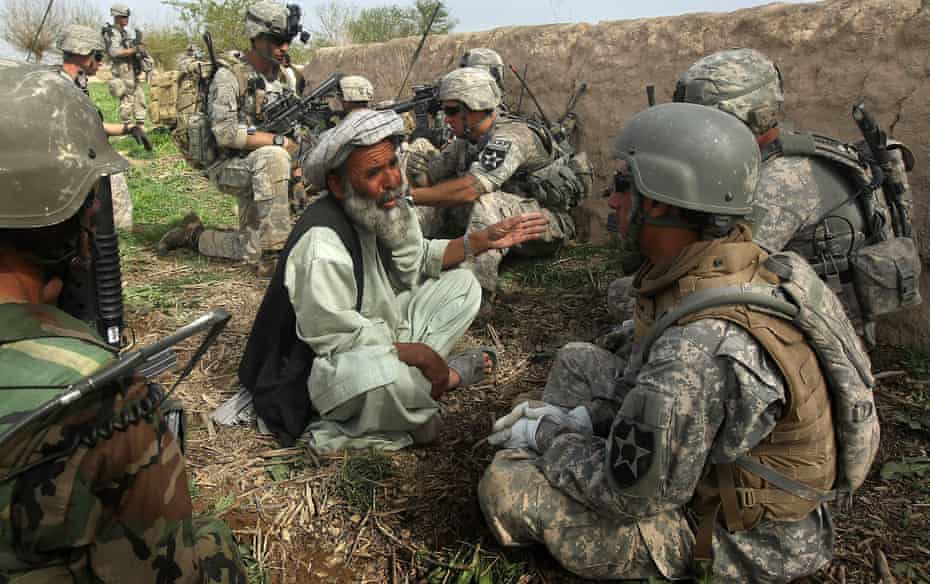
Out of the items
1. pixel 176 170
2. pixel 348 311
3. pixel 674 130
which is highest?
pixel 674 130

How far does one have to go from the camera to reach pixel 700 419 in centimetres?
195

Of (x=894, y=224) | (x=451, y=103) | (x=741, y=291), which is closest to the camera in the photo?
(x=741, y=291)

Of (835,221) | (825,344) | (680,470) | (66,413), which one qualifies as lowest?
(680,470)

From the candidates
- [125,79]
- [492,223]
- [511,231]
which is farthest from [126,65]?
[511,231]

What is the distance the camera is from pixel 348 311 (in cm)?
319

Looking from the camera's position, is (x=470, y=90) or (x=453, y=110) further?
(x=453, y=110)

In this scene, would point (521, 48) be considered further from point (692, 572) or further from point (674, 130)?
point (692, 572)

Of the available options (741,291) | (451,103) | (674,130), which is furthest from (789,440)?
(451,103)

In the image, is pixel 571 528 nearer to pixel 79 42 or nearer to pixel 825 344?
pixel 825 344

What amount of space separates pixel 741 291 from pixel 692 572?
100 cm

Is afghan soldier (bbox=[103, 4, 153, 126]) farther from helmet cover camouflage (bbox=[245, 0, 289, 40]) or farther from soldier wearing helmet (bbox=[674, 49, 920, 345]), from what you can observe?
soldier wearing helmet (bbox=[674, 49, 920, 345])

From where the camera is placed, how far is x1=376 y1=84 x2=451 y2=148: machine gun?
7.15 metres

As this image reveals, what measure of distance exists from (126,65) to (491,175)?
42.3 ft

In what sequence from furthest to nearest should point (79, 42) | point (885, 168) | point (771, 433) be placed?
point (79, 42) < point (885, 168) < point (771, 433)
